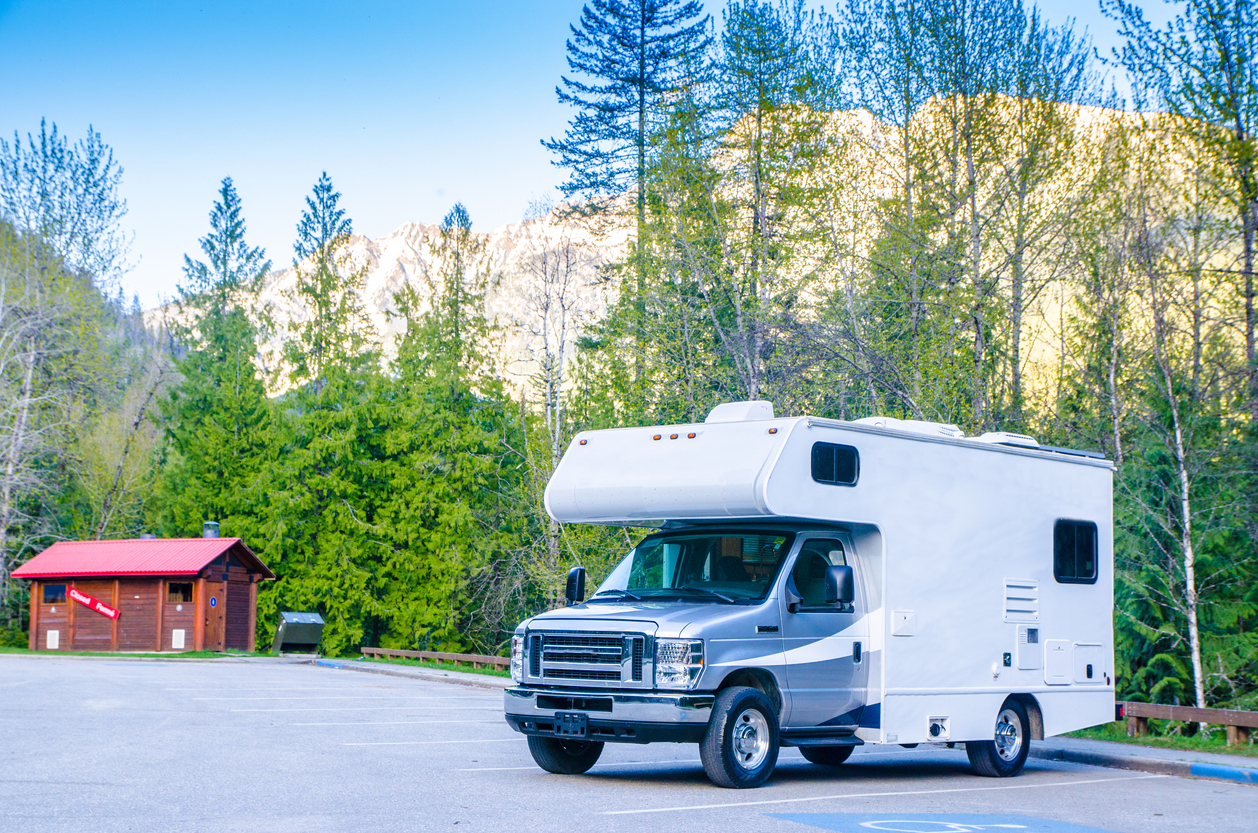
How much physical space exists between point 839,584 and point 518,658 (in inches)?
120

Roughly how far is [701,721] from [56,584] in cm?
4235

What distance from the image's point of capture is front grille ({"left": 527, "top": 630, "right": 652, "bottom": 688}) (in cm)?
1074

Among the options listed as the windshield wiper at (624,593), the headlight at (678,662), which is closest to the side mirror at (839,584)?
the headlight at (678,662)

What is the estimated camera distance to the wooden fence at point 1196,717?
14969 millimetres

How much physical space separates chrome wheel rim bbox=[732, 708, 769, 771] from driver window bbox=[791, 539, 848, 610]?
1.16m

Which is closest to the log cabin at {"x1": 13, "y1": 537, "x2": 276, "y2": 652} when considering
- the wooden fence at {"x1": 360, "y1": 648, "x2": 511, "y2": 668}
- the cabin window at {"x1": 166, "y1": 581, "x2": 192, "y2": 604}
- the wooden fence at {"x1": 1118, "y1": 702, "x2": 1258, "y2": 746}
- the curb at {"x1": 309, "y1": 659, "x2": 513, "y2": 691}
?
the cabin window at {"x1": 166, "y1": 581, "x2": 192, "y2": 604}

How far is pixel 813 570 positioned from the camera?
464 inches

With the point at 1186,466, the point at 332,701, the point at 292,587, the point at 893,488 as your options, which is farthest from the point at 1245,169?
A: the point at 292,587

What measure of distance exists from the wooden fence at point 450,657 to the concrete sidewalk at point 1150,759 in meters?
17.7

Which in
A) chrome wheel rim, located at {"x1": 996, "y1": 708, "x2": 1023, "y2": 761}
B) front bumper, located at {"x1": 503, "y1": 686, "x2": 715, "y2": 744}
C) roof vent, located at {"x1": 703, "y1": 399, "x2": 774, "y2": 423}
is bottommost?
chrome wheel rim, located at {"x1": 996, "y1": 708, "x2": 1023, "y2": 761}

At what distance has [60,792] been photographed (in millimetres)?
9562

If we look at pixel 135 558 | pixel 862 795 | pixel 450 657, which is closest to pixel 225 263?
pixel 135 558

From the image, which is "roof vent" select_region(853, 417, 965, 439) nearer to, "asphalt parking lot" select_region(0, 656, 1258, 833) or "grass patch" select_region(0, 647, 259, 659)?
"asphalt parking lot" select_region(0, 656, 1258, 833)

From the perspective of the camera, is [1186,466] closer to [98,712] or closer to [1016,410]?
[1016,410]
